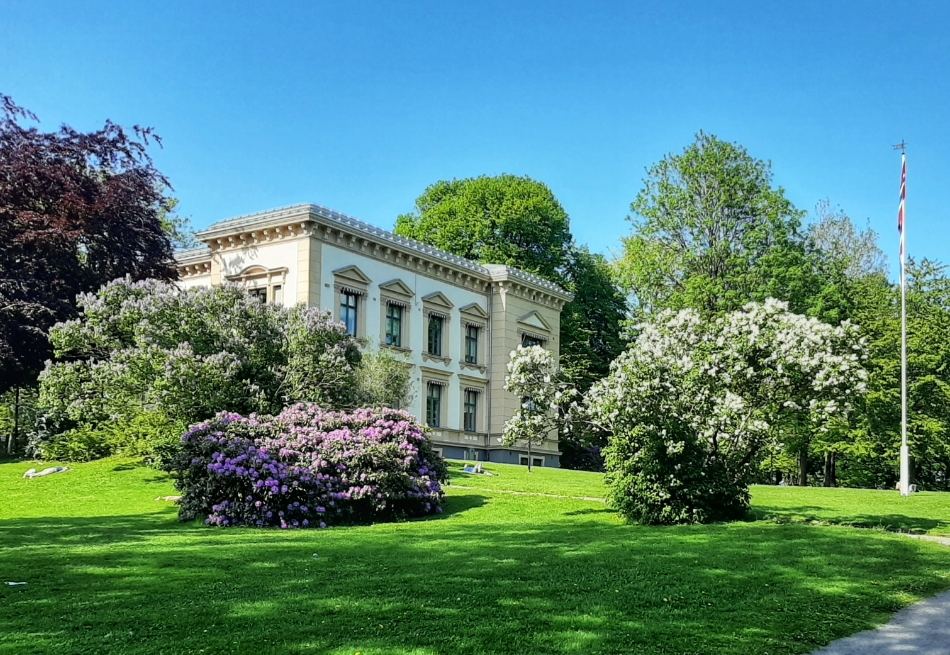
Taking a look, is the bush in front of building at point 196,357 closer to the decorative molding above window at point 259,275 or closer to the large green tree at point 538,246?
the decorative molding above window at point 259,275

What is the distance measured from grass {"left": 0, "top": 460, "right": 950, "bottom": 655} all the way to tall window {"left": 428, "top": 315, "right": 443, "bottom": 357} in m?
24.3

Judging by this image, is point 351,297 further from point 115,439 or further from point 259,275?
point 115,439

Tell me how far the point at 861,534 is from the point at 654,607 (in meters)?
7.81

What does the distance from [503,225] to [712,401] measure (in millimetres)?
34923

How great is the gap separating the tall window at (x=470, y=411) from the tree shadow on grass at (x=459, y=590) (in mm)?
27565

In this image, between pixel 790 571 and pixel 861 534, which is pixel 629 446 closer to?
pixel 861 534

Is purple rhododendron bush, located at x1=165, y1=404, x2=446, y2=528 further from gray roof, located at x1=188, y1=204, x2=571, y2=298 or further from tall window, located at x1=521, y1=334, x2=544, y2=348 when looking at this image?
tall window, located at x1=521, y1=334, x2=544, y2=348

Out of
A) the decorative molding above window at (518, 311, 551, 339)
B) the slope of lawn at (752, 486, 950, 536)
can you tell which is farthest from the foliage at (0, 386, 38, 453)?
the slope of lawn at (752, 486, 950, 536)

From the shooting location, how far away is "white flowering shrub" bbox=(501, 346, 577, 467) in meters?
18.4

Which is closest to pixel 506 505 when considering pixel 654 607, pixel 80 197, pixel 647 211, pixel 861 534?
pixel 861 534

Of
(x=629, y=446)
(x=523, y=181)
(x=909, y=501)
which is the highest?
(x=523, y=181)

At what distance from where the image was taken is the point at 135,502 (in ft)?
65.0

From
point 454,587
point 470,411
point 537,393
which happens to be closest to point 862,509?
point 537,393

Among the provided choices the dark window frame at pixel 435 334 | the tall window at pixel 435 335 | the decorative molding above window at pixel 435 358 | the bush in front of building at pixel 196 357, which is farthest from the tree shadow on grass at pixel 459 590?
the tall window at pixel 435 335
